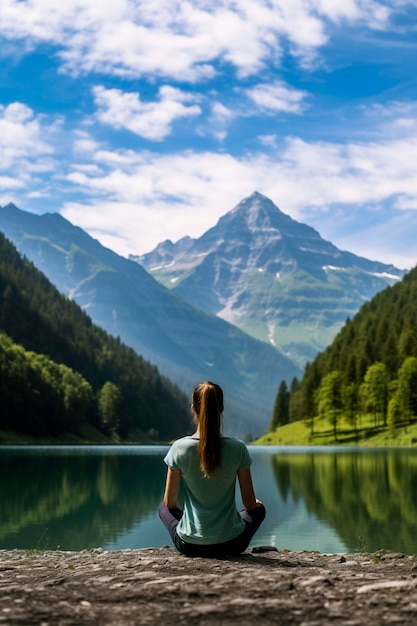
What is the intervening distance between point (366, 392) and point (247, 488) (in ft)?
439

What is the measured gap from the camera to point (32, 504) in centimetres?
4016

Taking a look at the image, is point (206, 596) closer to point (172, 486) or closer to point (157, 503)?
point (172, 486)

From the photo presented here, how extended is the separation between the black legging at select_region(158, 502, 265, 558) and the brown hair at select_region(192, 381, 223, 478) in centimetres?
153

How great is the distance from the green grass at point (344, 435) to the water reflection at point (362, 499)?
59.1 meters

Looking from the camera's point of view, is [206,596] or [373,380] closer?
[206,596]

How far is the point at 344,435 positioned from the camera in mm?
150250

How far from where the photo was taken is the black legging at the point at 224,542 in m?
14.3

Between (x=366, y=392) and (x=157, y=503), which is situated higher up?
(x=366, y=392)

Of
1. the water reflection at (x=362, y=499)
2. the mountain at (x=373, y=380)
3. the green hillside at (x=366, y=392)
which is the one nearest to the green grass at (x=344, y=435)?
the green hillside at (x=366, y=392)

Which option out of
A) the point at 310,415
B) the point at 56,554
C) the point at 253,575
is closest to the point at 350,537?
the point at 56,554

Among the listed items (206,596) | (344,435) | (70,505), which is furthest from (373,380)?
(206,596)

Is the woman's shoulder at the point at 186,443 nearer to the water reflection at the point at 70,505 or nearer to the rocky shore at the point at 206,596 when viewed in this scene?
the rocky shore at the point at 206,596

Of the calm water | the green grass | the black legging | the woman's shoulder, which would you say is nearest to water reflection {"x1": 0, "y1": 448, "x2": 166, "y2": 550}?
the calm water

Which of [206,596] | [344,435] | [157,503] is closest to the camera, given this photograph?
[206,596]
